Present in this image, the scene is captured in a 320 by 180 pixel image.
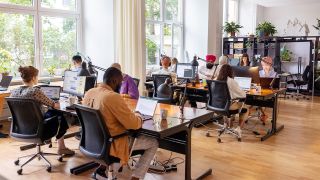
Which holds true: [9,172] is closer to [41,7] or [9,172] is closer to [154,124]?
[154,124]

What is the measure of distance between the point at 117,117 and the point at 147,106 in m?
0.57

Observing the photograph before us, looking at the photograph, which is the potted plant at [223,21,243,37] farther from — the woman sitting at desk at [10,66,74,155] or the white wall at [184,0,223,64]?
the woman sitting at desk at [10,66,74,155]

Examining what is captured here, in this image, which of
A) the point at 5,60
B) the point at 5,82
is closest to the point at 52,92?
the point at 5,82

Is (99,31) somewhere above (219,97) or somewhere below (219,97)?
above

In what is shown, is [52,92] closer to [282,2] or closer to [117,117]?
[117,117]

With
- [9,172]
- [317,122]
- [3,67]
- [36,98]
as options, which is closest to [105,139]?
[36,98]

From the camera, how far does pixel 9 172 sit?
3.59 m

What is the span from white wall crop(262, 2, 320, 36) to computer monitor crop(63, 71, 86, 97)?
901 centimetres

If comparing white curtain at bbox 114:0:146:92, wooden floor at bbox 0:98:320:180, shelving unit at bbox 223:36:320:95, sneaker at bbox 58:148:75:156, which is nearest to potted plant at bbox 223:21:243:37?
shelving unit at bbox 223:36:320:95

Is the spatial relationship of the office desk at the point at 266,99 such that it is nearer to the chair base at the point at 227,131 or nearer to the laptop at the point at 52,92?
the chair base at the point at 227,131

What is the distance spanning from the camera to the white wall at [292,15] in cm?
1073

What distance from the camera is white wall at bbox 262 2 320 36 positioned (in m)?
10.7

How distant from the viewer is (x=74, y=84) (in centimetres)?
449

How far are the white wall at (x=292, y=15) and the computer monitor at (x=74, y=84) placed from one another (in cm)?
901
